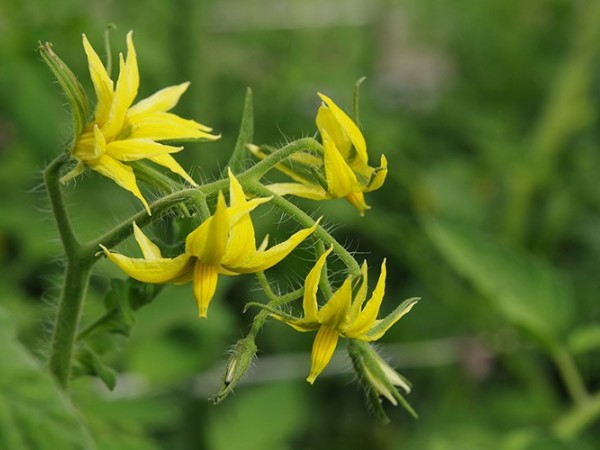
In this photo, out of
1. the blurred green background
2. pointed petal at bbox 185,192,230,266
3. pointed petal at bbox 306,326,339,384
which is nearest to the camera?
pointed petal at bbox 185,192,230,266

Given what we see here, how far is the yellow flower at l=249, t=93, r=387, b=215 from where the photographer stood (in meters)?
1.08

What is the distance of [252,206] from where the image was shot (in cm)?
98

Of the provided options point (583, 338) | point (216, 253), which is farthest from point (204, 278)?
point (583, 338)

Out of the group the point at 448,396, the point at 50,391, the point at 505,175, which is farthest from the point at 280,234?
the point at 50,391

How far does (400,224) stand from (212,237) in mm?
2142

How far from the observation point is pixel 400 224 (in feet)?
10.1

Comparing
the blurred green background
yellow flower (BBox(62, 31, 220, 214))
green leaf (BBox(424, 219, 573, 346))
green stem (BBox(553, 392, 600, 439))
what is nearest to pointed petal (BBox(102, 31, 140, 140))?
yellow flower (BBox(62, 31, 220, 214))

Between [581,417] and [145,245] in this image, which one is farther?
[581,417]

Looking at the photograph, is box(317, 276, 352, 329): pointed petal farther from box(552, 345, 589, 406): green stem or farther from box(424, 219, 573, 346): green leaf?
box(552, 345, 589, 406): green stem

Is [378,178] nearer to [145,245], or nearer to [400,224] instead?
[145,245]

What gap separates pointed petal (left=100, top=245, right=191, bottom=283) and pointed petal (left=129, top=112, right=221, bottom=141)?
6.7 inches

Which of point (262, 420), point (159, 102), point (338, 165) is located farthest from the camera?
point (262, 420)

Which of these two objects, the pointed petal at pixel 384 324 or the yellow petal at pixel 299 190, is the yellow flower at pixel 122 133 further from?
the pointed petal at pixel 384 324

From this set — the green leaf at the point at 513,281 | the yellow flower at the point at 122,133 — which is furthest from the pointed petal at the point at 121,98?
the green leaf at the point at 513,281
